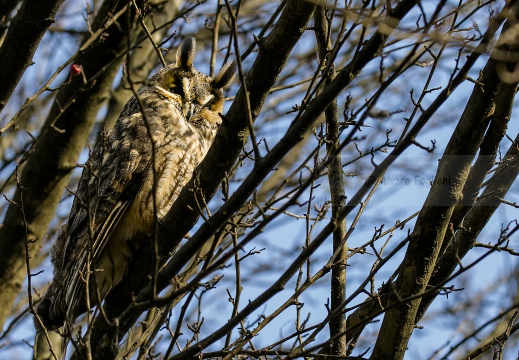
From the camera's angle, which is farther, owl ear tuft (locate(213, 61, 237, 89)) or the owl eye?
owl ear tuft (locate(213, 61, 237, 89))

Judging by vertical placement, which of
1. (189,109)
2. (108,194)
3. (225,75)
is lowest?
(108,194)

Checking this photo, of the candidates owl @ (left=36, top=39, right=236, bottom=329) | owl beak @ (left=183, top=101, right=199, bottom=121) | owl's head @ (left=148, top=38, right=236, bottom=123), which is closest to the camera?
owl @ (left=36, top=39, right=236, bottom=329)

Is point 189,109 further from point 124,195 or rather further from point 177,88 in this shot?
point 124,195

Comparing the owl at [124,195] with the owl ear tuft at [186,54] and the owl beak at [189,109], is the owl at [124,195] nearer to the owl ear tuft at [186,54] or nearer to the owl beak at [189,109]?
the owl beak at [189,109]

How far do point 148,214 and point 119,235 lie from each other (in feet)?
A: 0.65

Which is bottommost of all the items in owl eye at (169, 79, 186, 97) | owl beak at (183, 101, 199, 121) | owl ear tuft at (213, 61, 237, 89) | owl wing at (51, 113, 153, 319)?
owl wing at (51, 113, 153, 319)

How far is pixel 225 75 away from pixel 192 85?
9.7 inches

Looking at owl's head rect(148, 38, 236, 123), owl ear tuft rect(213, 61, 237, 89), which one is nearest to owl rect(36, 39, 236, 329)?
owl's head rect(148, 38, 236, 123)

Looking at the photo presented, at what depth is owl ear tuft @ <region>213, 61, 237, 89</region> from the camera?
14.7 ft

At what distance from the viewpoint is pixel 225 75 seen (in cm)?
451

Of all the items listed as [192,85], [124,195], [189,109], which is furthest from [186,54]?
[124,195]

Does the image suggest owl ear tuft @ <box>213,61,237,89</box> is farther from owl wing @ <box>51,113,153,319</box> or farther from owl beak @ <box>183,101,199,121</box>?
owl wing @ <box>51,113,153,319</box>

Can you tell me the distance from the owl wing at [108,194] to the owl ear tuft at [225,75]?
702 millimetres

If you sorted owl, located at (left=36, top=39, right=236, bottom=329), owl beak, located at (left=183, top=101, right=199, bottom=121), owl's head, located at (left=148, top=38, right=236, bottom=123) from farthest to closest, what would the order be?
owl's head, located at (left=148, top=38, right=236, bottom=123), owl beak, located at (left=183, top=101, right=199, bottom=121), owl, located at (left=36, top=39, right=236, bottom=329)
